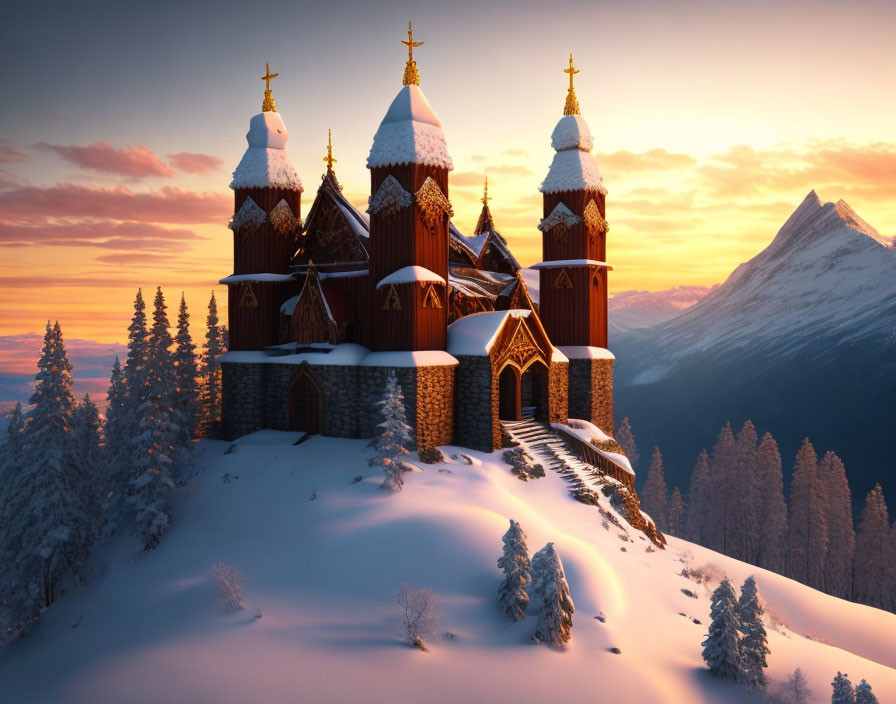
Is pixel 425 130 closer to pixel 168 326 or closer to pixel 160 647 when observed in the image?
pixel 168 326

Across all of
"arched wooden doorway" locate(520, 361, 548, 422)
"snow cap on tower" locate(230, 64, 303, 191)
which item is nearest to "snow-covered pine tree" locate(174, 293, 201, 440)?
"snow cap on tower" locate(230, 64, 303, 191)

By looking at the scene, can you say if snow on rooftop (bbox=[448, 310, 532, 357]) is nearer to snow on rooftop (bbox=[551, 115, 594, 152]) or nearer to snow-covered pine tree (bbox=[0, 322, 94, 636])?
snow on rooftop (bbox=[551, 115, 594, 152])

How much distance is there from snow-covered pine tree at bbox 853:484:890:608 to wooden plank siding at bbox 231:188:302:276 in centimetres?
3926

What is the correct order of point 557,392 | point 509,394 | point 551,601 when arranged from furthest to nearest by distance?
point 557,392 → point 509,394 → point 551,601

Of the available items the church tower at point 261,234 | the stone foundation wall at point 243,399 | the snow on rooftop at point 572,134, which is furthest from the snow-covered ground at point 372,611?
the snow on rooftop at point 572,134

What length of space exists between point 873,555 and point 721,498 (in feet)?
30.7

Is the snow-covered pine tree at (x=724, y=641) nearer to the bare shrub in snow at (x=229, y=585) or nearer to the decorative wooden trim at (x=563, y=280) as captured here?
the bare shrub in snow at (x=229, y=585)

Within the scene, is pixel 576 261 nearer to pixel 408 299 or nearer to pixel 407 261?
pixel 407 261

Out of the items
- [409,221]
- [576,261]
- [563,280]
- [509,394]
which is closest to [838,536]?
Result: [563,280]

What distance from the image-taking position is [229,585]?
15562mm

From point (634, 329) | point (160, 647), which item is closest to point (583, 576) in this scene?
point (160, 647)

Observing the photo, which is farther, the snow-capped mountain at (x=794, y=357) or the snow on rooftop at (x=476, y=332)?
the snow-capped mountain at (x=794, y=357)

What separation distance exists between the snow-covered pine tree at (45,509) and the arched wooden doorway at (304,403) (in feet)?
28.8

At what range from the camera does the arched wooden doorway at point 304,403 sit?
88.6ft
